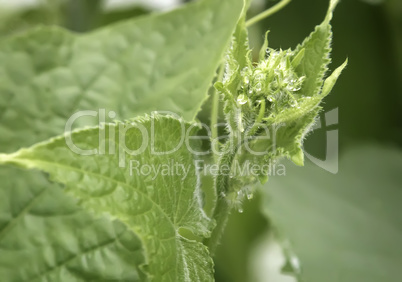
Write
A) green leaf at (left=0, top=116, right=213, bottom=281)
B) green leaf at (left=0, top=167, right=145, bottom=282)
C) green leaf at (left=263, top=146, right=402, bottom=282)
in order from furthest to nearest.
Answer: green leaf at (left=263, top=146, right=402, bottom=282)
green leaf at (left=0, top=167, right=145, bottom=282)
green leaf at (left=0, top=116, right=213, bottom=281)

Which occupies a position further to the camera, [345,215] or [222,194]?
[345,215]

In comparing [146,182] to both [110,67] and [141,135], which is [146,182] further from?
[110,67]

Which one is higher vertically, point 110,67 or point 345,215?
point 110,67

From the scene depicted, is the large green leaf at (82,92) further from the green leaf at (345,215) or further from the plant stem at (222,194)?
the green leaf at (345,215)

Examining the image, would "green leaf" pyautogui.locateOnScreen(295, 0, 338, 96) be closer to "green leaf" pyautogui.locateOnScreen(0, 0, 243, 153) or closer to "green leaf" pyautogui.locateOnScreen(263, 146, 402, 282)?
"green leaf" pyautogui.locateOnScreen(0, 0, 243, 153)

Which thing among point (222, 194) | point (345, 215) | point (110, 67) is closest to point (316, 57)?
point (222, 194)

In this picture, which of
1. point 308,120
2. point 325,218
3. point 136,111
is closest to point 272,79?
point 308,120

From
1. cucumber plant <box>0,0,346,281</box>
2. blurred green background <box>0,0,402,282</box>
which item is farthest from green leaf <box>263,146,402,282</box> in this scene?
cucumber plant <box>0,0,346,281</box>

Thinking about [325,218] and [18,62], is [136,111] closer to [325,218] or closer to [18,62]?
[18,62]
